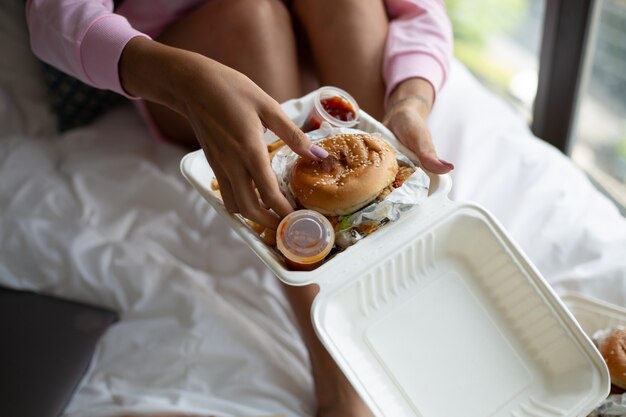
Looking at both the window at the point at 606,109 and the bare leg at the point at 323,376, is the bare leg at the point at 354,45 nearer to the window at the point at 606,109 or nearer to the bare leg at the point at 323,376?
the bare leg at the point at 323,376

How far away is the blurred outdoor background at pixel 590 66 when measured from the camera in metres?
1.59

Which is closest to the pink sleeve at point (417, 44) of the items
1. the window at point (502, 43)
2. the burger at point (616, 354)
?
the burger at point (616, 354)

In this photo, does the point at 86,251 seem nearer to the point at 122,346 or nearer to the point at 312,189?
the point at 122,346

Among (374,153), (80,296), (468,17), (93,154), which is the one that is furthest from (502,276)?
(468,17)

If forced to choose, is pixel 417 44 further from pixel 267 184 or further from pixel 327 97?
pixel 267 184

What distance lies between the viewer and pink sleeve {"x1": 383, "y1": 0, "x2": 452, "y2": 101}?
1.08m

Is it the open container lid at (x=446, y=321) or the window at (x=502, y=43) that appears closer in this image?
the open container lid at (x=446, y=321)

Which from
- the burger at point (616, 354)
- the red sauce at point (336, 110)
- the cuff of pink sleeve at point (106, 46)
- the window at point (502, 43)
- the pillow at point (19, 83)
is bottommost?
the window at point (502, 43)

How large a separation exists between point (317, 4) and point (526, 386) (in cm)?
73

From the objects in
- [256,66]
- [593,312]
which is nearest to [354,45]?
[256,66]

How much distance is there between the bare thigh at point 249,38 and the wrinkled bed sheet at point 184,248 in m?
0.26

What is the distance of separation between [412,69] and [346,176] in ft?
1.08

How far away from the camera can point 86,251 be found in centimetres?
116

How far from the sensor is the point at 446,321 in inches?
36.1
